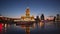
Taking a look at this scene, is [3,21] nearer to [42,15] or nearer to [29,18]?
[29,18]

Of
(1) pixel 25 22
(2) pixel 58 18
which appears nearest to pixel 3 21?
(1) pixel 25 22

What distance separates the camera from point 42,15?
22.7 feet

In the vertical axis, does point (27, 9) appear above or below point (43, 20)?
above

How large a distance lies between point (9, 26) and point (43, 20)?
1.71 metres

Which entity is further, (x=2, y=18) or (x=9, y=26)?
(x=9, y=26)

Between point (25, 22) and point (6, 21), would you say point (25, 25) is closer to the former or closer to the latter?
point (25, 22)

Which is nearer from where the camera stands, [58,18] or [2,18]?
[2,18]

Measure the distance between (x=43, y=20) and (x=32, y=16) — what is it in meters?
0.69

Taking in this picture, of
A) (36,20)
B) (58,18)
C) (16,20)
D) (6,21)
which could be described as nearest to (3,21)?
(6,21)

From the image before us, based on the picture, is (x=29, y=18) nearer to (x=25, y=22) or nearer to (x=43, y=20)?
(x=25, y=22)

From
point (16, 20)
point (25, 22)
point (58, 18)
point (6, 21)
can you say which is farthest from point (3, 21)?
point (58, 18)

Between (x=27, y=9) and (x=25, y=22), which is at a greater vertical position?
(x=27, y=9)

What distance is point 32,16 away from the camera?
695cm

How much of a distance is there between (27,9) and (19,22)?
2.52 ft
